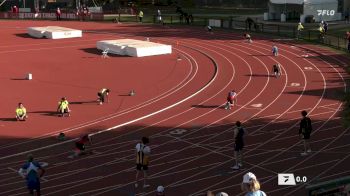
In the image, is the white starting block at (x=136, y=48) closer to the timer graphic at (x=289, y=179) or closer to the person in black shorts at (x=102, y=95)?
the person in black shorts at (x=102, y=95)

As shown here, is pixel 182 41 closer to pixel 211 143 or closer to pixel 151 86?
pixel 151 86

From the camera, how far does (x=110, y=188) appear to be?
15.8 m

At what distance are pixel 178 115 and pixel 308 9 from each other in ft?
116

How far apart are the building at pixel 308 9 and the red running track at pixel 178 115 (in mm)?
12736

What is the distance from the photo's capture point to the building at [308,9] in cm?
5559

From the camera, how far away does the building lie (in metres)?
55.6

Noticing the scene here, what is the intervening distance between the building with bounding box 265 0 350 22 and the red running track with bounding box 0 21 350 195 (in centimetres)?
1274

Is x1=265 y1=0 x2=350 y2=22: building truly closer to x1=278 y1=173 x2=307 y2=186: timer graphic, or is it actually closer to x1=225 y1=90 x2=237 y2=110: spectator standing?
x1=225 y1=90 x2=237 y2=110: spectator standing

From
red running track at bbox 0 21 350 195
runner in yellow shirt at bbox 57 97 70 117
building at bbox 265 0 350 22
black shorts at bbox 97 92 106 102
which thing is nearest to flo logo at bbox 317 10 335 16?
building at bbox 265 0 350 22

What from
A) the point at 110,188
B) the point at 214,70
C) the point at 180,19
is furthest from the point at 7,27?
the point at 110,188

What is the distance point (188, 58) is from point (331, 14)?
23714mm

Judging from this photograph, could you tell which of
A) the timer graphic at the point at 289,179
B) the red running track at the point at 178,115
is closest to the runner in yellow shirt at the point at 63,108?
the red running track at the point at 178,115

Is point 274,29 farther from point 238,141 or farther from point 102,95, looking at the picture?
point 238,141

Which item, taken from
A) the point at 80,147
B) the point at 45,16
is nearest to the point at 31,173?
the point at 80,147
